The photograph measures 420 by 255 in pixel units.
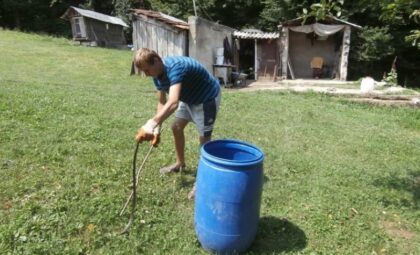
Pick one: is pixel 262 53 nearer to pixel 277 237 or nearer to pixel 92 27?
pixel 92 27

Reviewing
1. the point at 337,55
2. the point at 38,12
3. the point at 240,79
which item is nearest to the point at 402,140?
the point at 240,79

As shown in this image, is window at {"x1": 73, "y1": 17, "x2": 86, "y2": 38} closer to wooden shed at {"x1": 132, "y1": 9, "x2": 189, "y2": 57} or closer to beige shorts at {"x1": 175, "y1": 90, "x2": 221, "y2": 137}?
wooden shed at {"x1": 132, "y1": 9, "x2": 189, "y2": 57}

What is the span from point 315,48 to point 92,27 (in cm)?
1525

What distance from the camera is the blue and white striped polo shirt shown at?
3.54 m

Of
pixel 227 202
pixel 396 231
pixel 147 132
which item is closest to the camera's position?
pixel 227 202

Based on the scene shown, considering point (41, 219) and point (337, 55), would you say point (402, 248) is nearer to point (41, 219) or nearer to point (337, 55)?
point (41, 219)

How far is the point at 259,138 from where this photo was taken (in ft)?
20.6

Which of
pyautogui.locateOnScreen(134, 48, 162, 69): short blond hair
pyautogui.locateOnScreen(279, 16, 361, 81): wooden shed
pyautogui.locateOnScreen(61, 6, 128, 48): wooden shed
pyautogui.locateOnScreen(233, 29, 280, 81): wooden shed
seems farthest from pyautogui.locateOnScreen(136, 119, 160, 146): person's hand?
pyautogui.locateOnScreen(61, 6, 128, 48): wooden shed

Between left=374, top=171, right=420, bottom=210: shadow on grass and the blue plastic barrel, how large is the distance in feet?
6.69

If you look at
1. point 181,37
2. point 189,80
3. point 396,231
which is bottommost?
point 396,231

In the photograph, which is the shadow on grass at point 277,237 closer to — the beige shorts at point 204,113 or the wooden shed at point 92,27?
the beige shorts at point 204,113

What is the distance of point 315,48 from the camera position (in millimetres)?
19422

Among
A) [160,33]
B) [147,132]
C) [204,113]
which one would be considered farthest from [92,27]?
[147,132]

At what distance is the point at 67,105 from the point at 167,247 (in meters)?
3.99
